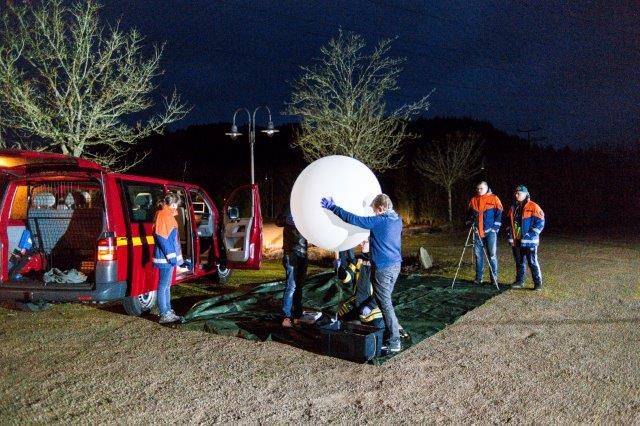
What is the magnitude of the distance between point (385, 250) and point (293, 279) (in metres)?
1.57

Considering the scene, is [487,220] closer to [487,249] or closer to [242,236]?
[487,249]

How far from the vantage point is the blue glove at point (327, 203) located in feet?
16.7

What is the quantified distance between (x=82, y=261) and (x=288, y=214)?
332cm

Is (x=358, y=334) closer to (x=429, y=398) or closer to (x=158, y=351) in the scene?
(x=429, y=398)

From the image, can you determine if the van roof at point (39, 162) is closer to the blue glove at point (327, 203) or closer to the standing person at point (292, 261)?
the standing person at point (292, 261)

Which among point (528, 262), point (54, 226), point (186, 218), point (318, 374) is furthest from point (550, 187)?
point (318, 374)

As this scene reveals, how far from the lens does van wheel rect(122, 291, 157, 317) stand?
7.00 m

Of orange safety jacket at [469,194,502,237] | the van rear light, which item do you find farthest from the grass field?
orange safety jacket at [469,194,502,237]

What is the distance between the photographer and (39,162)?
7117mm

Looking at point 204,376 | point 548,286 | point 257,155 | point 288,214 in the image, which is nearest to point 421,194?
point 548,286

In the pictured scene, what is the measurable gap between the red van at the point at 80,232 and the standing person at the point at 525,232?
4.60 metres

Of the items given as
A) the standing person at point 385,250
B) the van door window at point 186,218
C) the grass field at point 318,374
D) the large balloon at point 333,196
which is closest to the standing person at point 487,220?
the grass field at point 318,374

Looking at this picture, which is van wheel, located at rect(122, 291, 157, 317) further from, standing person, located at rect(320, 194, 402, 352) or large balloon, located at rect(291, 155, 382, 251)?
standing person, located at rect(320, 194, 402, 352)

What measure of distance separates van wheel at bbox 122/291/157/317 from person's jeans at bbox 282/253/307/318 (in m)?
2.08
